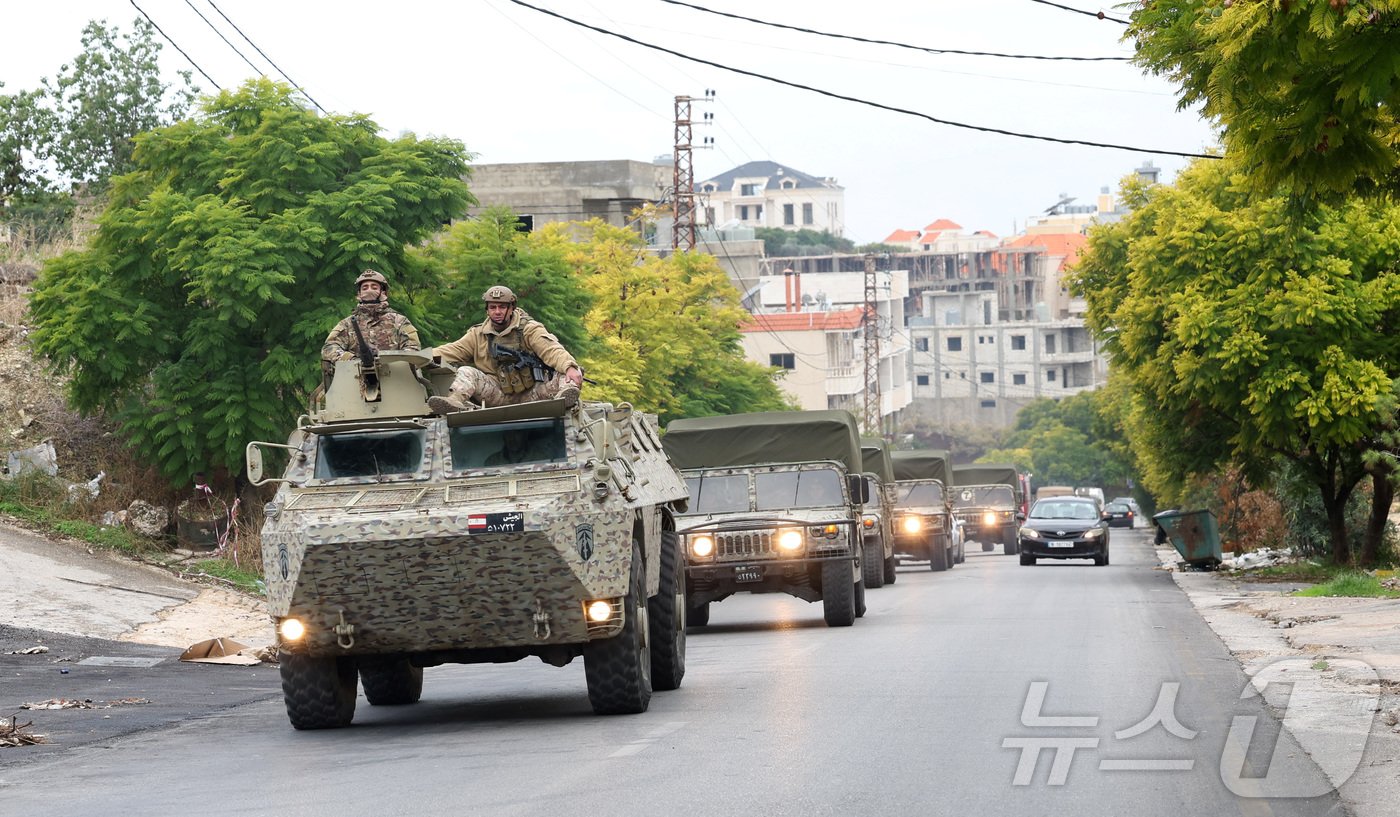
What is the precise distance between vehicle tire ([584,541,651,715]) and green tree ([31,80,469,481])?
1363cm

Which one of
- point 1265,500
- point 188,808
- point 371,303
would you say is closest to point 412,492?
point 371,303

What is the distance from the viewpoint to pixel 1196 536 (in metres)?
35.2

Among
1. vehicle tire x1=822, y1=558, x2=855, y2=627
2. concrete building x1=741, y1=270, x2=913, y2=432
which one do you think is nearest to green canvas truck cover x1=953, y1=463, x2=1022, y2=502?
concrete building x1=741, y1=270, x2=913, y2=432

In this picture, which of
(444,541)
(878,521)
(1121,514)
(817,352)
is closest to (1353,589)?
(878,521)

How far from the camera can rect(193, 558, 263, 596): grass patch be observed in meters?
24.3

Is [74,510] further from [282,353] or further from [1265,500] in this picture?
[1265,500]

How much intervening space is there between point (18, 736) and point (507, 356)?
403cm

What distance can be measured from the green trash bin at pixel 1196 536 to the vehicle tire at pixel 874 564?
7.79 meters

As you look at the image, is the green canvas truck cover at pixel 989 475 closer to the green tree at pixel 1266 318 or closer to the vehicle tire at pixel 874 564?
the green tree at pixel 1266 318

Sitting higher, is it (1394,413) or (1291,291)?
(1291,291)

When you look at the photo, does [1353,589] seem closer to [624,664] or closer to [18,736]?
[624,664]

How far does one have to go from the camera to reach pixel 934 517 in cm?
4031

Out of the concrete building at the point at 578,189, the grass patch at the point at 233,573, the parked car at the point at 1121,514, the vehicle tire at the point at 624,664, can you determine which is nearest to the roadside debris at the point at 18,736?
the vehicle tire at the point at 624,664

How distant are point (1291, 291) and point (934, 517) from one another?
44.6 ft
